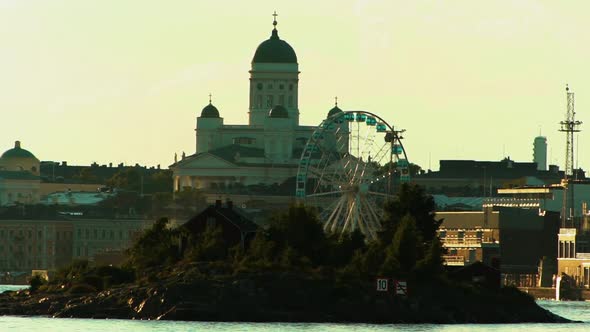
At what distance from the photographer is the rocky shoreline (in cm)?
13138

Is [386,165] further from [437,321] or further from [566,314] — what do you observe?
[437,321]

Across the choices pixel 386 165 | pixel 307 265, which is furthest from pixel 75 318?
pixel 386 165

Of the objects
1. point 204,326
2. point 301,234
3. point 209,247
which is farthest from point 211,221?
point 204,326

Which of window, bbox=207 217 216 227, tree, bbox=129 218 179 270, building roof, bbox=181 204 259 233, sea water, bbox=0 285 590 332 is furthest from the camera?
building roof, bbox=181 204 259 233

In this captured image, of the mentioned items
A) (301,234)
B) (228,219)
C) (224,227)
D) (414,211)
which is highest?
(414,211)

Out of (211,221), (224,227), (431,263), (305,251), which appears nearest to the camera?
(431,263)

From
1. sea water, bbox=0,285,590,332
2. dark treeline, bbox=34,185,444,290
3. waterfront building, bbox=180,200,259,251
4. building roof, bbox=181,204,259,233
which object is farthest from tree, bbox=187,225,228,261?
sea water, bbox=0,285,590,332

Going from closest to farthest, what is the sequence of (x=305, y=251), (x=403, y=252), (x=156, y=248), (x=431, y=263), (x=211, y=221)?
(x=431, y=263) < (x=403, y=252) < (x=305, y=251) < (x=156, y=248) < (x=211, y=221)

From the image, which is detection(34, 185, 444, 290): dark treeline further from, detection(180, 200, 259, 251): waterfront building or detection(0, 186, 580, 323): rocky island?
detection(180, 200, 259, 251): waterfront building

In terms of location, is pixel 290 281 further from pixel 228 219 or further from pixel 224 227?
pixel 228 219

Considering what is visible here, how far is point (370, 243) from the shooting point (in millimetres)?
148750

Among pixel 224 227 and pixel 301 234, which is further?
pixel 224 227

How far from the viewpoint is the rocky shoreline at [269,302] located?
431ft

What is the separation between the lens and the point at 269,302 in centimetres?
13238
